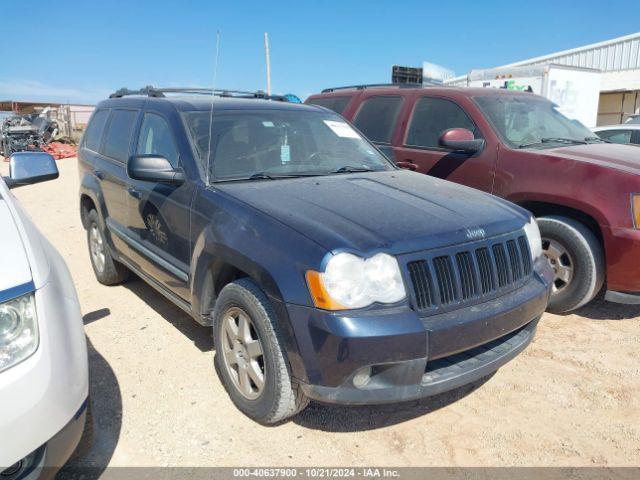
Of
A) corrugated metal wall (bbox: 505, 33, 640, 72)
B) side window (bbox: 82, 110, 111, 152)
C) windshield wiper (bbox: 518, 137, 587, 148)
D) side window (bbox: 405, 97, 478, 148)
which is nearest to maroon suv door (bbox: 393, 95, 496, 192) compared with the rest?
side window (bbox: 405, 97, 478, 148)

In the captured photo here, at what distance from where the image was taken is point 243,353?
2.80 metres

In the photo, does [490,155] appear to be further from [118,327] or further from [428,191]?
[118,327]

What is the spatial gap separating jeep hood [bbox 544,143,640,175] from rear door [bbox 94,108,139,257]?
3517 millimetres

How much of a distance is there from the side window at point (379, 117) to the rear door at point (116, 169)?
2659 mm

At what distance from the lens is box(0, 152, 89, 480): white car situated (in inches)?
68.8

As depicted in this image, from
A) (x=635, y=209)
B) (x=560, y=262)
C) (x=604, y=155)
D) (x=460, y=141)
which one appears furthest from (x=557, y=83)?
(x=635, y=209)

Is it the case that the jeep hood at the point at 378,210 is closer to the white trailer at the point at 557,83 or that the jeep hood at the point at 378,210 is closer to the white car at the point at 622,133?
the white car at the point at 622,133

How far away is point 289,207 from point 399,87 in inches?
147

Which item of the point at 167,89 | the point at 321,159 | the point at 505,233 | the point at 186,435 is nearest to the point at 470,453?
the point at 505,233

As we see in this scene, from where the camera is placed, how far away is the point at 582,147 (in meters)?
4.68

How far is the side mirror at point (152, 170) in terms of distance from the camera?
123 inches

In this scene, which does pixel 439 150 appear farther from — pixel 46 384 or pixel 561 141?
pixel 46 384

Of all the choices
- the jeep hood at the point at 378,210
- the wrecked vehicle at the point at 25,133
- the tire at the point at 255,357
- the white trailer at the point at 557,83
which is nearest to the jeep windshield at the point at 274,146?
the jeep hood at the point at 378,210

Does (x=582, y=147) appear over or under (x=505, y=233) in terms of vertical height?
over
